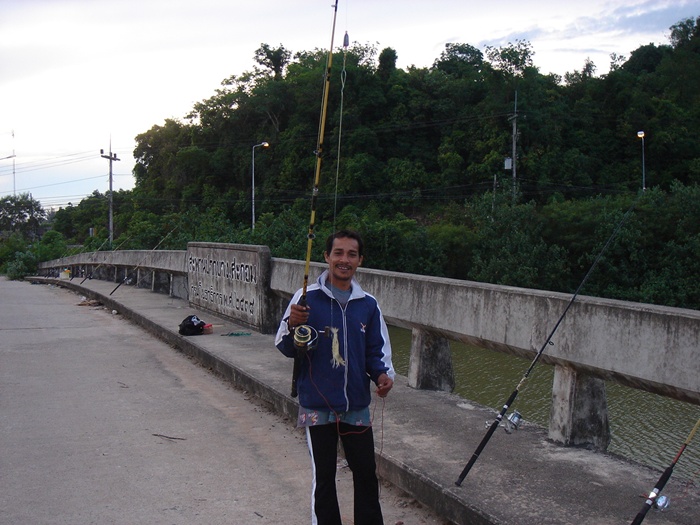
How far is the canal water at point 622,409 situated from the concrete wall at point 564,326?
636 mm

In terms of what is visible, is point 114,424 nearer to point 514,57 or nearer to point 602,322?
point 602,322

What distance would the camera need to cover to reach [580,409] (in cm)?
468

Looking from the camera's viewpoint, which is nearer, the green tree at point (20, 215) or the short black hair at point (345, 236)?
the short black hair at point (345, 236)

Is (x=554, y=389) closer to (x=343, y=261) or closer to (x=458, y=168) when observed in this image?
(x=343, y=261)

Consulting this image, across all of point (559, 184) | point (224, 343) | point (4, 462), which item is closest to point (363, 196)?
point (559, 184)

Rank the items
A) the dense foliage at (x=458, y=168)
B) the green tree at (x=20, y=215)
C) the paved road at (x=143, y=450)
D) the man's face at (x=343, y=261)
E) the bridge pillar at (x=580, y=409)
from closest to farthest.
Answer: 1. the man's face at (x=343, y=261)
2. the paved road at (x=143, y=450)
3. the bridge pillar at (x=580, y=409)
4. the dense foliage at (x=458, y=168)
5. the green tree at (x=20, y=215)

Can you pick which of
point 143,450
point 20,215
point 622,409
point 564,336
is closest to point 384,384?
point 564,336

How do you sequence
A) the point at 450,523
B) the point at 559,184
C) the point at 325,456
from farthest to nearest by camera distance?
the point at 559,184 → the point at 450,523 → the point at 325,456

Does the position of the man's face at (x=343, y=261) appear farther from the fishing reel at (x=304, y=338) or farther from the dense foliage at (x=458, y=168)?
the dense foliage at (x=458, y=168)

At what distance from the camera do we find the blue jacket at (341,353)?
3.69 m

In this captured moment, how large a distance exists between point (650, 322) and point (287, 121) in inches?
2778

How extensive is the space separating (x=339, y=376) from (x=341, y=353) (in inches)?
4.4

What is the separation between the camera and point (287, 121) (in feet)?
239

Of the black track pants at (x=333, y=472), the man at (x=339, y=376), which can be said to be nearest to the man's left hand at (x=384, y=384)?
the man at (x=339, y=376)
